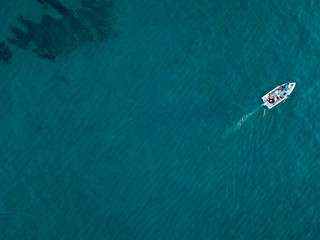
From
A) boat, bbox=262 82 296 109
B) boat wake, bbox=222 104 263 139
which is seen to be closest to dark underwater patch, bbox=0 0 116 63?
boat wake, bbox=222 104 263 139

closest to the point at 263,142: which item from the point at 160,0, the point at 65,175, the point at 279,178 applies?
the point at 279,178

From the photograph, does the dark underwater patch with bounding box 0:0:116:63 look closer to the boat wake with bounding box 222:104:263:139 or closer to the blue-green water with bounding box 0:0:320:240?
the blue-green water with bounding box 0:0:320:240

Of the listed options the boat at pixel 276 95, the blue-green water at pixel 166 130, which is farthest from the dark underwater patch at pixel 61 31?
the boat at pixel 276 95

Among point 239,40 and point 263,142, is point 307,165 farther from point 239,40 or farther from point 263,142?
point 239,40

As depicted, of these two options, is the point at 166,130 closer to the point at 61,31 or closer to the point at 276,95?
the point at 276,95

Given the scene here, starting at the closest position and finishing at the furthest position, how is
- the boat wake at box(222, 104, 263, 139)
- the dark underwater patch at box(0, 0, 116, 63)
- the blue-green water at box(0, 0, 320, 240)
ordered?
the blue-green water at box(0, 0, 320, 240) → the dark underwater patch at box(0, 0, 116, 63) → the boat wake at box(222, 104, 263, 139)

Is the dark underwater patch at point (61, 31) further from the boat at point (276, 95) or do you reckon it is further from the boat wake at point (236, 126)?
the boat at point (276, 95)
